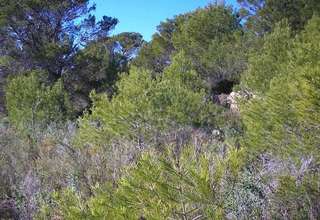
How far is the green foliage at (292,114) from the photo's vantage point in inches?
281

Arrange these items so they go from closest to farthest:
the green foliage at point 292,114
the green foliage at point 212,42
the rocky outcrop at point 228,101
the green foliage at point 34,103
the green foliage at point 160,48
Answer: the green foliage at point 292,114, the green foliage at point 34,103, the rocky outcrop at point 228,101, the green foliage at point 212,42, the green foliage at point 160,48

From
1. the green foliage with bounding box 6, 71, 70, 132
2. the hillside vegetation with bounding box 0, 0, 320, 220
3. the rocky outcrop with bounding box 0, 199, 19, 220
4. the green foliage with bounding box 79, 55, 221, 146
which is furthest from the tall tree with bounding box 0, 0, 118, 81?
the rocky outcrop with bounding box 0, 199, 19, 220

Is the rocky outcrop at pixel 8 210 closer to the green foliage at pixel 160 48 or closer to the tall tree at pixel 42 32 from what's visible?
the tall tree at pixel 42 32

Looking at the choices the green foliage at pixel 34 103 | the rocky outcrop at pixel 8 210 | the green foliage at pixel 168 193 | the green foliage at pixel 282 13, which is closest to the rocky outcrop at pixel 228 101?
the green foliage at pixel 282 13

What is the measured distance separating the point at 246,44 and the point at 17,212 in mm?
17656

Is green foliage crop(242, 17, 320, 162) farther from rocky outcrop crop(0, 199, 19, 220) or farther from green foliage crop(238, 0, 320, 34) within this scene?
green foliage crop(238, 0, 320, 34)

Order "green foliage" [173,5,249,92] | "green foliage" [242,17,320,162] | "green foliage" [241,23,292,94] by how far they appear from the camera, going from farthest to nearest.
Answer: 1. "green foliage" [173,5,249,92]
2. "green foliage" [241,23,292,94]
3. "green foliage" [242,17,320,162]

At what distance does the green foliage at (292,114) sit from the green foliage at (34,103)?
8512mm

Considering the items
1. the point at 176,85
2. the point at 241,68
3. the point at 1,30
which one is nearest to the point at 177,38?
the point at 241,68

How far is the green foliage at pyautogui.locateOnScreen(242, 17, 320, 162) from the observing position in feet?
23.4

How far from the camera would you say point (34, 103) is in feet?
57.7

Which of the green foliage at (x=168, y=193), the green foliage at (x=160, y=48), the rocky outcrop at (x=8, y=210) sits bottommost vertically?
the rocky outcrop at (x=8, y=210)

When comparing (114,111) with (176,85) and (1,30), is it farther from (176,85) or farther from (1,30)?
Answer: (1,30)

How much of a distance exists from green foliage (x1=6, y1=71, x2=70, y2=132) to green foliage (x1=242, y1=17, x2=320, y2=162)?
8.51 meters
